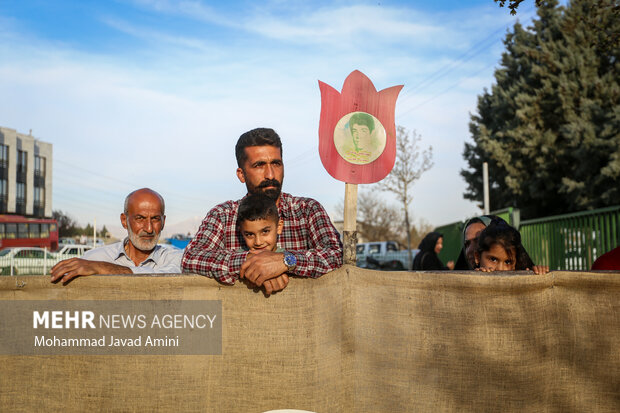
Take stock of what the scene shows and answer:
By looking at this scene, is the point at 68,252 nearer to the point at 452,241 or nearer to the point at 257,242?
the point at 452,241

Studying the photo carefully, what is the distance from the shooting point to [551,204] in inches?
943

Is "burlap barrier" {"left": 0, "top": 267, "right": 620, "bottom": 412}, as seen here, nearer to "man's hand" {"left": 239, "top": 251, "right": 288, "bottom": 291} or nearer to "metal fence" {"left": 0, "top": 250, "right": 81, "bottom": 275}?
"man's hand" {"left": 239, "top": 251, "right": 288, "bottom": 291}

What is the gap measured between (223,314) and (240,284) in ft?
0.53

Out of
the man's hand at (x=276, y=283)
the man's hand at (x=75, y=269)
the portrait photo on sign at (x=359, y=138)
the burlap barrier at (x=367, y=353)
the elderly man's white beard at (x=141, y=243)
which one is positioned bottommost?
the burlap barrier at (x=367, y=353)

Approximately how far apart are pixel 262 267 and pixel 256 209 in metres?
0.39

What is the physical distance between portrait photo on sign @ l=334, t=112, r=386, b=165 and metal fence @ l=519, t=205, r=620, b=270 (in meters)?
5.68

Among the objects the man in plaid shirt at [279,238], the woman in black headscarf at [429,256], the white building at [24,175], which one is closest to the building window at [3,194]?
the white building at [24,175]

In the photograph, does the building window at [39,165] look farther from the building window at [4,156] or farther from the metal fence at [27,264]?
the metal fence at [27,264]

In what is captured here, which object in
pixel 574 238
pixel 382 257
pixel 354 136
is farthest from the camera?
pixel 382 257

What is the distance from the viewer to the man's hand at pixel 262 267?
2.39 m

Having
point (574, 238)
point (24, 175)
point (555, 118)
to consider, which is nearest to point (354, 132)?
point (574, 238)

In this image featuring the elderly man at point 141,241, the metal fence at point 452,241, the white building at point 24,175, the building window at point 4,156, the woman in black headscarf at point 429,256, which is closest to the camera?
the elderly man at point 141,241

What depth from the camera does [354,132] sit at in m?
2.66

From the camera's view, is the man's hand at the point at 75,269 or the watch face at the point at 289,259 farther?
the man's hand at the point at 75,269
